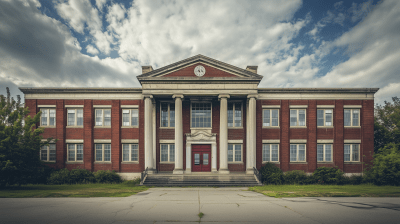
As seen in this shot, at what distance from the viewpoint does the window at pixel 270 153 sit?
A: 23.3m

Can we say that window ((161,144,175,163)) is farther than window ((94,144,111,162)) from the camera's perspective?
Yes

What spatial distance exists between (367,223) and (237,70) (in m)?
16.8

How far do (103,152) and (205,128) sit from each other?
465 inches

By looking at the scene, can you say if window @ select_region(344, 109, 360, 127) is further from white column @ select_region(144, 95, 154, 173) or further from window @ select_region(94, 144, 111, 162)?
window @ select_region(94, 144, 111, 162)

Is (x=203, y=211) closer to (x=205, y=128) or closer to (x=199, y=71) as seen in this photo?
(x=205, y=128)

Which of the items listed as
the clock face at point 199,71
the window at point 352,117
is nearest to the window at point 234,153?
the clock face at point 199,71

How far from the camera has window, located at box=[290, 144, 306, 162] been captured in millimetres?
23328

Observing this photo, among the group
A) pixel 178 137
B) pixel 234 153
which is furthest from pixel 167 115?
pixel 234 153

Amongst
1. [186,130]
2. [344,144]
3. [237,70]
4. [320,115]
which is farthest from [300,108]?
[186,130]

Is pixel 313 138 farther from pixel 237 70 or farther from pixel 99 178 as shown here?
pixel 99 178

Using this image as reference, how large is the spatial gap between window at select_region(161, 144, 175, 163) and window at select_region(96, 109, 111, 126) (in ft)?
22.6

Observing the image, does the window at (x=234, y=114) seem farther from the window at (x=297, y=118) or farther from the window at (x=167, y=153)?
the window at (x=167, y=153)

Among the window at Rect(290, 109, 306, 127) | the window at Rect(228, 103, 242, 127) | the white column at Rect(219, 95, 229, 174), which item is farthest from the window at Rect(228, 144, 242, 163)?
the window at Rect(290, 109, 306, 127)

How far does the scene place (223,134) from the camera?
854 inches
